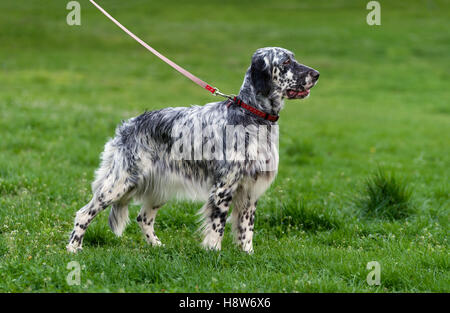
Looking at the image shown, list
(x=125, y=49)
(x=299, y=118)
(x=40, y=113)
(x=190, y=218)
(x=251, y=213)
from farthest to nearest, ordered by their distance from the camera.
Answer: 1. (x=125, y=49)
2. (x=299, y=118)
3. (x=40, y=113)
4. (x=190, y=218)
5. (x=251, y=213)

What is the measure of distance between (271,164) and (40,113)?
27.3ft

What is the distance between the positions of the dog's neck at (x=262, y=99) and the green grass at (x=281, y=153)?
4.64 ft

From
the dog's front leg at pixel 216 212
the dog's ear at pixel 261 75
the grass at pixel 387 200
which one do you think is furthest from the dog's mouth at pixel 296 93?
the grass at pixel 387 200

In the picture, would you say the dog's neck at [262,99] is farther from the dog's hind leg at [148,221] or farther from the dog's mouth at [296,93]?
the dog's hind leg at [148,221]

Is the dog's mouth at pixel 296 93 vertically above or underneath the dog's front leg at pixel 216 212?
above

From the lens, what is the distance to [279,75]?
546 cm

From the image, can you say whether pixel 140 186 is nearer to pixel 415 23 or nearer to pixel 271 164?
pixel 271 164

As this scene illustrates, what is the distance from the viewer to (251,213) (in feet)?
19.1

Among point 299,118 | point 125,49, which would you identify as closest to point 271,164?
point 299,118

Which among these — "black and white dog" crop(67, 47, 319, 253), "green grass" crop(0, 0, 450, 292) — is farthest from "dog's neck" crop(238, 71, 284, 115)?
"green grass" crop(0, 0, 450, 292)

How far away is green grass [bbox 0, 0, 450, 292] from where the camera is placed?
4.87m

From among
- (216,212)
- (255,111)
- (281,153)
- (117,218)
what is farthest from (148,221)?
(281,153)

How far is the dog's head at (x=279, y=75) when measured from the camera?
5441mm

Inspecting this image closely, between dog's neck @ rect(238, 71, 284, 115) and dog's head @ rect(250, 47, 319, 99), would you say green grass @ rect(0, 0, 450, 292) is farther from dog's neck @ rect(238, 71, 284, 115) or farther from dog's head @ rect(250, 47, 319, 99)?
dog's head @ rect(250, 47, 319, 99)
